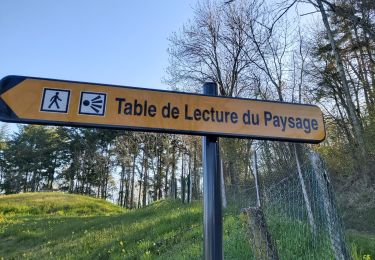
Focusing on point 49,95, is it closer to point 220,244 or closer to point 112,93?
point 112,93

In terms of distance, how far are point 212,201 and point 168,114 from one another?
Result: 1.93 feet

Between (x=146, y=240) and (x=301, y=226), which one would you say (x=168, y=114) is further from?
(x=146, y=240)

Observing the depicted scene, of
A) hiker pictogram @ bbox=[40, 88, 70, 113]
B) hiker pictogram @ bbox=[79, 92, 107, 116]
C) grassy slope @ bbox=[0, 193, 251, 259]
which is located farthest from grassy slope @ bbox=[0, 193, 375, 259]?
hiker pictogram @ bbox=[40, 88, 70, 113]

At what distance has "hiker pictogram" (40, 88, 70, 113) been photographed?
213cm

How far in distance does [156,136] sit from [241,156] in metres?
15.1

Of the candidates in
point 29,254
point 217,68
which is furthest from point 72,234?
point 217,68

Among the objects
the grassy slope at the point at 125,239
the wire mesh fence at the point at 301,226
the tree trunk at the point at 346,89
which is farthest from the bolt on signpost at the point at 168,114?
the tree trunk at the point at 346,89

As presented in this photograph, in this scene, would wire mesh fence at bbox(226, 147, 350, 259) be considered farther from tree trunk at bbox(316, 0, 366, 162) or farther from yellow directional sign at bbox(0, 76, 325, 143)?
tree trunk at bbox(316, 0, 366, 162)

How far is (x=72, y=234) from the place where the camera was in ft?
42.1

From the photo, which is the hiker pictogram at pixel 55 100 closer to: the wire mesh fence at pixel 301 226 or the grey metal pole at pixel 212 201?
the grey metal pole at pixel 212 201

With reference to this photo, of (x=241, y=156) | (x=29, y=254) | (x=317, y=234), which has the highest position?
(x=241, y=156)

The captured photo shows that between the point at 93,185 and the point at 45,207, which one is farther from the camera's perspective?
the point at 93,185

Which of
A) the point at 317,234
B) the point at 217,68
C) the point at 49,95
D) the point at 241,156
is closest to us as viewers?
the point at 49,95

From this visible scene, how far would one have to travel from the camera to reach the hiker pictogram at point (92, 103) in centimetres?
217
